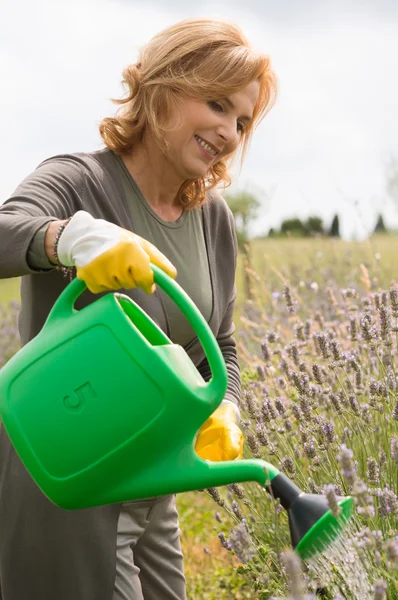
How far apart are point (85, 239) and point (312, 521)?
61 cm

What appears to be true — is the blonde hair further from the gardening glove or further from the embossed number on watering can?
the embossed number on watering can

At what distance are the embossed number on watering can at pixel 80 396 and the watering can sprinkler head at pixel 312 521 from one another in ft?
1.13

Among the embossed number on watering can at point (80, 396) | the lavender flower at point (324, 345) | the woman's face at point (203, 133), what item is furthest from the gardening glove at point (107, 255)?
the lavender flower at point (324, 345)

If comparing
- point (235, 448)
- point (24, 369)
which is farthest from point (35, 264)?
point (235, 448)

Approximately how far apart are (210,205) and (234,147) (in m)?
0.28

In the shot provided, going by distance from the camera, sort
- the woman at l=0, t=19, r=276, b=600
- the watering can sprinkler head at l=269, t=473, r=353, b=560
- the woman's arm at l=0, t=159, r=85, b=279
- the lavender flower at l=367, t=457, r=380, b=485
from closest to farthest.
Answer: the watering can sprinkler head at l=269, t=473, r=353, b=560
the woman's arm at l=0, t=159, r=85, b=279
the woman at l=0, t=19, r=276, b=600
the lavender flower at l=367, t=457, r=380, b=485

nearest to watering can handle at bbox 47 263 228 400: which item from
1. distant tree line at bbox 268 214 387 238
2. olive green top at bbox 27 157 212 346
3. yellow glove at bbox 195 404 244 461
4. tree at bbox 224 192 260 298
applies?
yellow glove at bbox 195 404 244 461

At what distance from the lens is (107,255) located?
1.35m

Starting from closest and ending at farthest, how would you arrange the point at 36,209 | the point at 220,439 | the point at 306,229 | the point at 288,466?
1. the point at 36,209
2. the point at 220,439
3. the point at 288,466
4. the point at 306,229

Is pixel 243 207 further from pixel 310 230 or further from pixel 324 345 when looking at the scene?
pixel 324 345

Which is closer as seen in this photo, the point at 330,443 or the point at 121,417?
the point at 121,417

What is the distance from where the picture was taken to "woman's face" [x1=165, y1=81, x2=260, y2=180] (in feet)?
6.29

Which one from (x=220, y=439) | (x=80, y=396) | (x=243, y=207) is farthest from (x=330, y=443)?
(x=243, y=207)

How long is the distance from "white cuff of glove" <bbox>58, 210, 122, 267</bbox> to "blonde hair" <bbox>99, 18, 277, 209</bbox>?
59 cm
